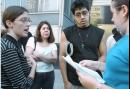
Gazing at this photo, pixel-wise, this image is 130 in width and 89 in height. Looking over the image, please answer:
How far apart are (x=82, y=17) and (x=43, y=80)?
1398 mm

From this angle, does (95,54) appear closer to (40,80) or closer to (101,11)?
(40,80)

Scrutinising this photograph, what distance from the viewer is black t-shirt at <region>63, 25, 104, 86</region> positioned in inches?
140

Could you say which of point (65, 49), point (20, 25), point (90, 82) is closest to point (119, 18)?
point (90, 82)

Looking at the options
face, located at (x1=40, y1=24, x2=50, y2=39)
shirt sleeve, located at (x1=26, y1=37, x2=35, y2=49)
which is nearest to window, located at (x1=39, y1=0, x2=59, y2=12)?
face, located at (x1=40, y1=24, x2=50, y2=39)

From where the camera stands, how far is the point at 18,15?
2879mm

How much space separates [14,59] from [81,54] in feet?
3.53

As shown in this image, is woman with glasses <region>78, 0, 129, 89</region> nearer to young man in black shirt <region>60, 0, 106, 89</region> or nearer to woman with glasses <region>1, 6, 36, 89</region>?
woman with glasses <region>1, 6, 36, 89</region>

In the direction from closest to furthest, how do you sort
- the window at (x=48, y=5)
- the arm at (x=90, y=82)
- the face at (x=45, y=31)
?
the arm at (x=90, y=82), the face at (x=45, y=31), the window at (x=48, y=5)

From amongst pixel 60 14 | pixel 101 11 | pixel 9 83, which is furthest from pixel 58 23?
pixel 9 83

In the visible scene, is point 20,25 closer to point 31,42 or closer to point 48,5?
point 31,42

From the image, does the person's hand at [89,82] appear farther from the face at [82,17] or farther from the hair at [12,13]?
the face at [82,17]

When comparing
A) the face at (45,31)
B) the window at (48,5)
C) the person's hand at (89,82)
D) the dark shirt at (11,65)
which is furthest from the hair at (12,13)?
the window at (48,5)

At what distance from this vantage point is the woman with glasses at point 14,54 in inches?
103

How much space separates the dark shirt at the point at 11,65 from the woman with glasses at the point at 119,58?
0.76 m
